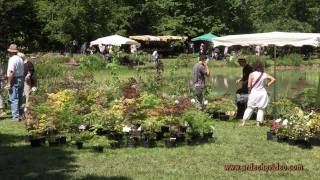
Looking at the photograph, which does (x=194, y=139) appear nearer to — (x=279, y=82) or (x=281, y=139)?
(x=281, y=139)

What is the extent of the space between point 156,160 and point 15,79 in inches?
240

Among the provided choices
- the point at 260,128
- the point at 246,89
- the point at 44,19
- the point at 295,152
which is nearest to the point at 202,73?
the point at 246,89

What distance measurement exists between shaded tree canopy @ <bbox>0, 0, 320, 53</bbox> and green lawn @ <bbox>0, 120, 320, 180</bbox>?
3380cm

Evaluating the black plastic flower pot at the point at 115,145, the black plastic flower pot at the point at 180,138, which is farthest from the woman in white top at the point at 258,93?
the black plastic flower pot at the point at 115,145

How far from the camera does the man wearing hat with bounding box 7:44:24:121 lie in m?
14.5

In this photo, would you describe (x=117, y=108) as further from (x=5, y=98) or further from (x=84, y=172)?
(x=5, y=98)

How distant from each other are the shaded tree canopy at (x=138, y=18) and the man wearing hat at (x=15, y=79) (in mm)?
29059

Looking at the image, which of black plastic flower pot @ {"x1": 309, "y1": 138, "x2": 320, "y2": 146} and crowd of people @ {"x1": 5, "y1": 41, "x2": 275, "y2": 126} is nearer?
black plastic flower pot @ {"x1": 309, "y1": 138, "x2": 320, "y2": 146}

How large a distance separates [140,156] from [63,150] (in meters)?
1.54

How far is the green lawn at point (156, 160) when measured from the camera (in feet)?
29.0

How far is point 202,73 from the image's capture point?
52.2 ft

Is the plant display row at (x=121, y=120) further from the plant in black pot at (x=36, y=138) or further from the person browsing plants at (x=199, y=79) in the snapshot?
the person browsing plants at (x=199, y=79)

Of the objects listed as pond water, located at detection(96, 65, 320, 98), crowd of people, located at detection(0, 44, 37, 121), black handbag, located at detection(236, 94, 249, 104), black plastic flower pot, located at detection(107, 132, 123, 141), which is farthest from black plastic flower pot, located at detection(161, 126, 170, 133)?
pond water, located at detection(96, 65, 320, 98)

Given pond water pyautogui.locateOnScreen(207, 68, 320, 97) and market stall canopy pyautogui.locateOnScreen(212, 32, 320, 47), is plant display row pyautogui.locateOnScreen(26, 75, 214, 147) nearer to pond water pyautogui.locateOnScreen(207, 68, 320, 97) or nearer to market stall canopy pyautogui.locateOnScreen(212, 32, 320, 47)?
market stall canopy pyautogui.locateOnScreen(212, 32, 320, 47)
